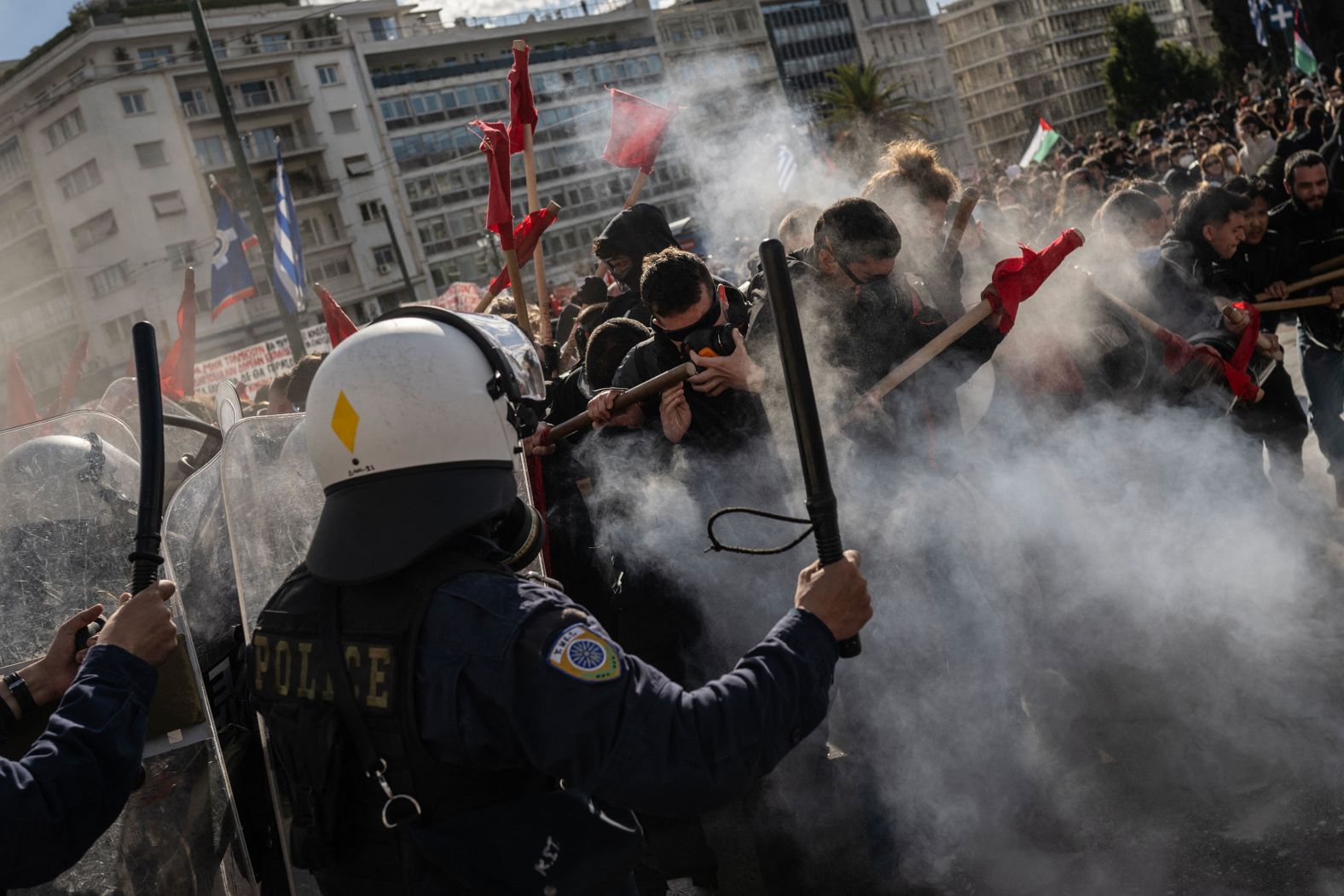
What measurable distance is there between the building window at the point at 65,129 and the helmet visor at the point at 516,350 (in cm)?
5365

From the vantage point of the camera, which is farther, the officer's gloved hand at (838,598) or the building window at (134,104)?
the building window at (134,104)

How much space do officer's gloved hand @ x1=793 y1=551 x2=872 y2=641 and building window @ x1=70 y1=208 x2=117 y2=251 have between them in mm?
52019

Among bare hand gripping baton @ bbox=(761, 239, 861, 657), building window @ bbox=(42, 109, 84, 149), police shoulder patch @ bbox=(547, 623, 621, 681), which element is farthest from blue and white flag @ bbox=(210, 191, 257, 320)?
building window @ bbox=(42, 109, 84, 149)

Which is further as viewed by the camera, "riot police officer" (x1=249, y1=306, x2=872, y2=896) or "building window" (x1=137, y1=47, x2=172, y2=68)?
Answer: "building window" (x1=137, y1=47, x2=172, y2=68)

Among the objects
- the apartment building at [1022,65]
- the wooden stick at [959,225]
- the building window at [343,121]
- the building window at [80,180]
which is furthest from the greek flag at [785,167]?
the apartment building at [1022,65]

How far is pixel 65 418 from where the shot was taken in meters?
2.88

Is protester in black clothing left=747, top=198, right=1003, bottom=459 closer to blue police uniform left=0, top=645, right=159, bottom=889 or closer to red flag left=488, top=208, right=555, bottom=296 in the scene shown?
red flag left=488, top=208, right=555, bottom=296

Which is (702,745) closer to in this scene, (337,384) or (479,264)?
(337,384)

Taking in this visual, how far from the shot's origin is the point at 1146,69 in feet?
276

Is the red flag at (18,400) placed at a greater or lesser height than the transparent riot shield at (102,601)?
greater

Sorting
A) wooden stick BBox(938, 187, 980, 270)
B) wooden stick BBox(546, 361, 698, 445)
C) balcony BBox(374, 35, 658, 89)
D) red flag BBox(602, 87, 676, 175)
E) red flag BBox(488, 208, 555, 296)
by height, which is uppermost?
balcony BBox(374, 35, 658, 89)

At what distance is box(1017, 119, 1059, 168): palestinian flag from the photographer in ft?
45.8

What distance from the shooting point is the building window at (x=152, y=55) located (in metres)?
48.6

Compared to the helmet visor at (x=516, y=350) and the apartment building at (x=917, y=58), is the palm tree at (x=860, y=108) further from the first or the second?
the helmet visor at (x=516, y=350)
